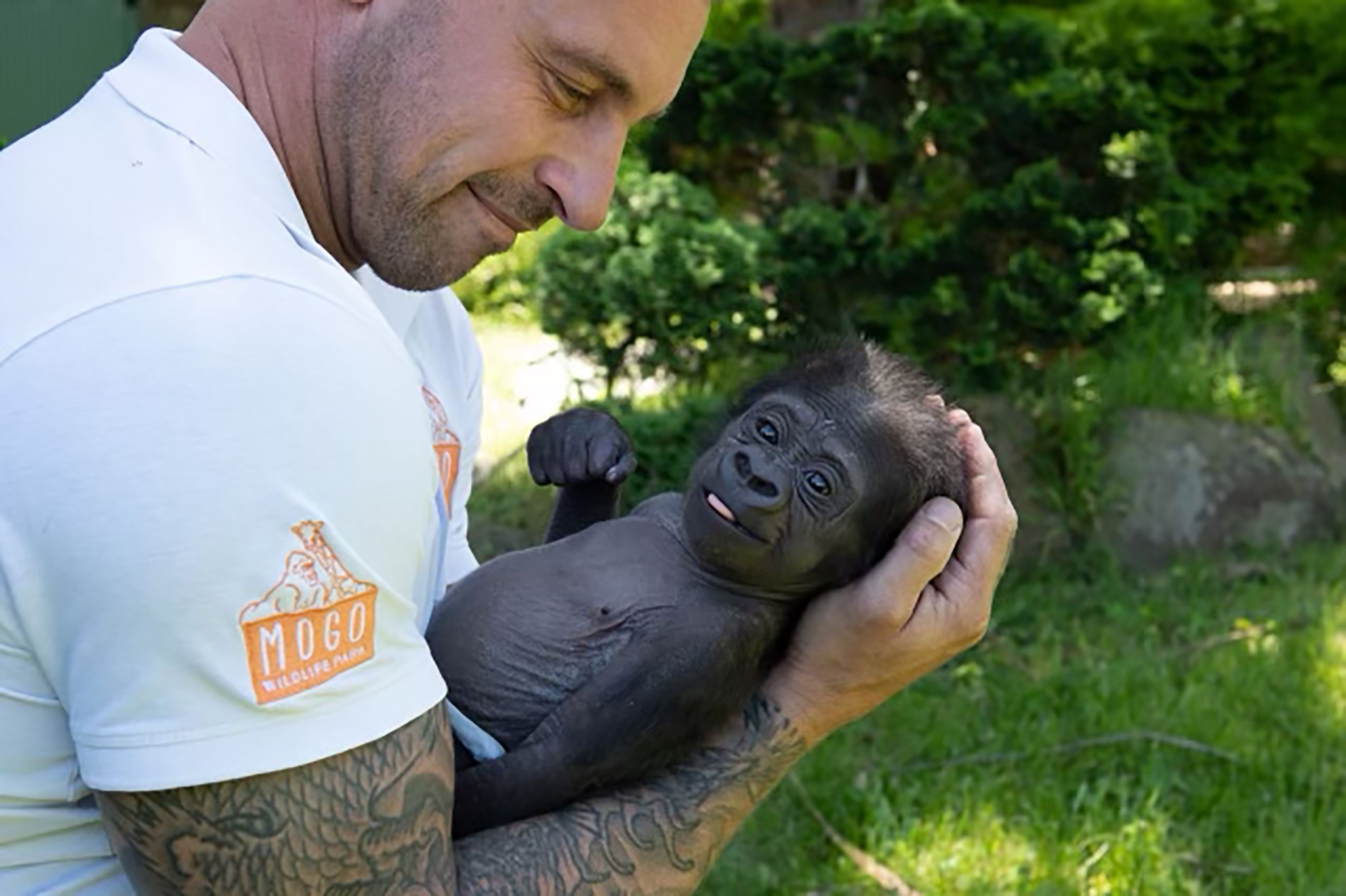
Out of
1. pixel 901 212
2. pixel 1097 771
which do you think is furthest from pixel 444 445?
pixel 901 212

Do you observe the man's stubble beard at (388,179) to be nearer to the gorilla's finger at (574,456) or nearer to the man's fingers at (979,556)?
the gorilla's finger at (574,456)

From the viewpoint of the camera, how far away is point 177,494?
1.48 meters

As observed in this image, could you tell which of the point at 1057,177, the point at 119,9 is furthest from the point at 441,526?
the point at 119,9

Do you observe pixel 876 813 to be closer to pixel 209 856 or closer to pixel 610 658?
pixel 610 658

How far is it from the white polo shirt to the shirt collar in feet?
0.08

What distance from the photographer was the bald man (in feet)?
4.89

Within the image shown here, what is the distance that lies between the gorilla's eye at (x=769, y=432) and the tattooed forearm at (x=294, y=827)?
3.49 ft

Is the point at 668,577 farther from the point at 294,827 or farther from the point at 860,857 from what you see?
the point at 860,857

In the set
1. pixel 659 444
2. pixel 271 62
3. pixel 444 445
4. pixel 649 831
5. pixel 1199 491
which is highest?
pixel 271 62

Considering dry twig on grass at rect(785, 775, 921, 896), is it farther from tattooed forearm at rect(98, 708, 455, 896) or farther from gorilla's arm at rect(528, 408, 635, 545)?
tattooed forearm at rect(98, 708, 455, 896)

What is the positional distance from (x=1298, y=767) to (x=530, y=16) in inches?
130

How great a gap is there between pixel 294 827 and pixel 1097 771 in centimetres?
326

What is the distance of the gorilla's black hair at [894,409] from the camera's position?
104 inches

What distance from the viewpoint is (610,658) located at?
8.20 feet
